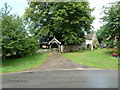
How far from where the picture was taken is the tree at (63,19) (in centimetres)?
1195

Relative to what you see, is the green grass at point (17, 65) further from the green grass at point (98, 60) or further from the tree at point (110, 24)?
the tree at point (110, 24)

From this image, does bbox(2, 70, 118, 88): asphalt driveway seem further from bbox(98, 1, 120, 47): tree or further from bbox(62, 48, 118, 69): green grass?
bbox(98, 1, 120, 47): tree

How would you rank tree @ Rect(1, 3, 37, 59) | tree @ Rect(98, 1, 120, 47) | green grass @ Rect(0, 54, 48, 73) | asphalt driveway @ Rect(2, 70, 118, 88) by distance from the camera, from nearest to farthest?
asphalt driveway @ Rect(2, 70, 118, 88)
green grass @ Rect(0, 54, 48, 73)
tree @ Rect(1, 3, 37, 59)
tree @ Rect(98, 1, 120, 47)

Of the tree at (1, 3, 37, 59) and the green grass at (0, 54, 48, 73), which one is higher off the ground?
the tree at (1, 3, 37, 59)

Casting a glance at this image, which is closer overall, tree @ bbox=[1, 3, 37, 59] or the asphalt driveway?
the asphalt driveway

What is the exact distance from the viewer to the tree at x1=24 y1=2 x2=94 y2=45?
11945mm

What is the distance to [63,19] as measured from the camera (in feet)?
38.6

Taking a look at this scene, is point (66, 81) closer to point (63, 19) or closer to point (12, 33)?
point (12, 33)

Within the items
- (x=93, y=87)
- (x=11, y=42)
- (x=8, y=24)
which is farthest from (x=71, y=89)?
(x=8, y=24)

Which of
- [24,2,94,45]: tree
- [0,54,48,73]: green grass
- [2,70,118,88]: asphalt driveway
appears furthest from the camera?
[24,2,94,45]: tree

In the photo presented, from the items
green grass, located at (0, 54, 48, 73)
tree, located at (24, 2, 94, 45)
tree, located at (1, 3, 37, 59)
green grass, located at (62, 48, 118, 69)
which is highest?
tree, located at (24, 2, 94, 45)

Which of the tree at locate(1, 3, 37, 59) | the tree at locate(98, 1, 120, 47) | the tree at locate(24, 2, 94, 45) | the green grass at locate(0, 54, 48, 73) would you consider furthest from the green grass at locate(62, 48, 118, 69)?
the tree at locate(1, 3, 37, 59)

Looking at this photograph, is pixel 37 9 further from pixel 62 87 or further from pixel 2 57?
pixel 62 87

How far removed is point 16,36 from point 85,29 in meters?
9.59
